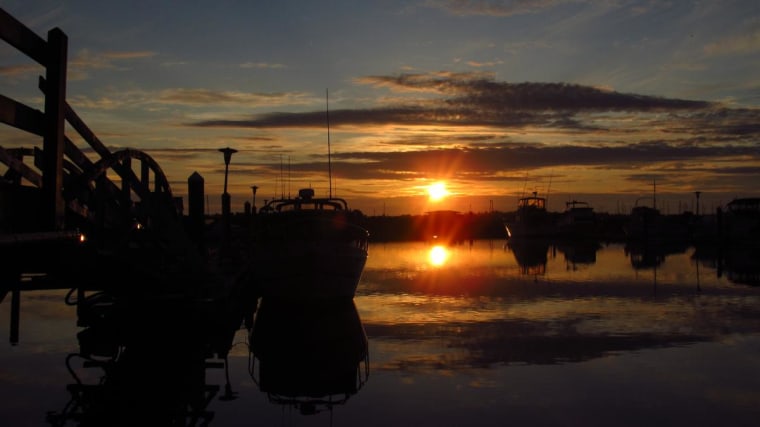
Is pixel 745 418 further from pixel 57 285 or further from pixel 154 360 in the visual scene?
pixel 57 285

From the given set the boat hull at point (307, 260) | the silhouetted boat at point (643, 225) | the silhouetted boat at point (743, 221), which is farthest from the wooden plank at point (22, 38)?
the silhouetted boat at point (643, 225)

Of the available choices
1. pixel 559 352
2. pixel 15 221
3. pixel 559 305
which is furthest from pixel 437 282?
pixel 15 221

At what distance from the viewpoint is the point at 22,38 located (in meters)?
8.15

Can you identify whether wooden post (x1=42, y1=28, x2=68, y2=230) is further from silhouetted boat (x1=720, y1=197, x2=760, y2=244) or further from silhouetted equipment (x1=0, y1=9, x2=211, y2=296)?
silhouetted boat (x1=720, y1=197, x2=760, y2=244)

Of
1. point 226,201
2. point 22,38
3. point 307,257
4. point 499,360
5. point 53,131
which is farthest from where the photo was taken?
point 226,201

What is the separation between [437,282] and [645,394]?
21.6 meters

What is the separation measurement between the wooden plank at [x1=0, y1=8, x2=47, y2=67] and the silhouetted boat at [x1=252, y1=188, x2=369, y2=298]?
15.3m

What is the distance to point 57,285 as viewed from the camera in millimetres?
16500

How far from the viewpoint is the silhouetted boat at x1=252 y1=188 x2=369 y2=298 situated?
2375 centimetres

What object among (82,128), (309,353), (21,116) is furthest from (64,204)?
(309,353)

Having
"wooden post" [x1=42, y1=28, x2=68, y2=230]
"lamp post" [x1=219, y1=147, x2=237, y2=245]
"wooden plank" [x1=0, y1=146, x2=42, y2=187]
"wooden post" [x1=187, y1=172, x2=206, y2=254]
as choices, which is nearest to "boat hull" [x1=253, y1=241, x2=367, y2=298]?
"wooden post" [x1=187, y1=172, x2=206, y2=254]

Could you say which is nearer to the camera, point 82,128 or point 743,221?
point 82,128

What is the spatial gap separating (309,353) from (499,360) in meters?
4.36

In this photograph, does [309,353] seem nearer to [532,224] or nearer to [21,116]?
[21,116]
